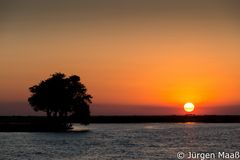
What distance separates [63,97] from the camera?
131 metres

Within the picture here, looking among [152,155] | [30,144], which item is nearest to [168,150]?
[152,155]

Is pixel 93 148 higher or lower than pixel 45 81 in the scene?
lower

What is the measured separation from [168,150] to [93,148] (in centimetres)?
1080

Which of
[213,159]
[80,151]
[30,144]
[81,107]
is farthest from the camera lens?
[81,107]

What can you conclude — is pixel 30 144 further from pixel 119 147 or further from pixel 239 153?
pixel 239 153

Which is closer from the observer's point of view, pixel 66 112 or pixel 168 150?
pixel 168 150

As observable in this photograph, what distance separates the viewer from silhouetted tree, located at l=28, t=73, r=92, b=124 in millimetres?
130875

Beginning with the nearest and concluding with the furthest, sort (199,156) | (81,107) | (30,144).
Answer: (199,156) < (30,144) < (81,107)

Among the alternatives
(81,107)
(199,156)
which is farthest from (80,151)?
(81,107)

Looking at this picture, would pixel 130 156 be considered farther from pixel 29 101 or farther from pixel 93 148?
pixel 29 101

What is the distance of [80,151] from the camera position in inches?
3051

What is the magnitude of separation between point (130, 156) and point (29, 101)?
69.6 m

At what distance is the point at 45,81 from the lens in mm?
133750

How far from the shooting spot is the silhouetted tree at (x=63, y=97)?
429ft
